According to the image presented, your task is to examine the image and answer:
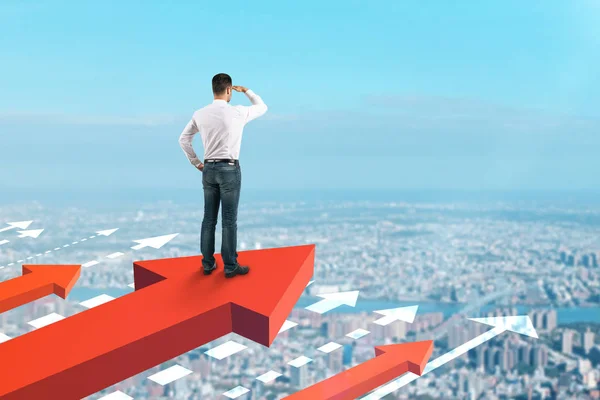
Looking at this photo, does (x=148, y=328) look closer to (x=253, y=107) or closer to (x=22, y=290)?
(x=253, y=107)

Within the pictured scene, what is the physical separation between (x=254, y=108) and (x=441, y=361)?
3.42m

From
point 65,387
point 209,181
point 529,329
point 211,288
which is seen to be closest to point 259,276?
point 211,288

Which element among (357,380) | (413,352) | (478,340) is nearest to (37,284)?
(357,380)

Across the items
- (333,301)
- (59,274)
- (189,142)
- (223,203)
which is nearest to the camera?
(223,203)

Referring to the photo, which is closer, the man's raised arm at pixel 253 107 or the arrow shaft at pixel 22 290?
the man's raised arm at pixel 253 107

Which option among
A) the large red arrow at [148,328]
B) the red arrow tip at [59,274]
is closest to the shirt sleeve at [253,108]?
the large red arrow at [148,328]

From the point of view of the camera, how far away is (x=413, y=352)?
6336mm

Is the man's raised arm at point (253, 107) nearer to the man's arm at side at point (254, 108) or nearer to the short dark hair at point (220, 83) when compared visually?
the man's arm at side at point (254, 108)

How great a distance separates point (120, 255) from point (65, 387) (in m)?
4.23

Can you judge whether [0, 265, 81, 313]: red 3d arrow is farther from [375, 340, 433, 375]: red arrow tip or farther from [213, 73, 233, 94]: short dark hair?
[375, 340, 433, 375]: red arrow tip

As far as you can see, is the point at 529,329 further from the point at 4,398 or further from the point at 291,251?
the point at 4,398

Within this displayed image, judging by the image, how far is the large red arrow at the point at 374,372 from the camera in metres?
5.59

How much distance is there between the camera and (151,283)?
22.5 ft

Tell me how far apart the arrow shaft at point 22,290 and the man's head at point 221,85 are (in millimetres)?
3847
